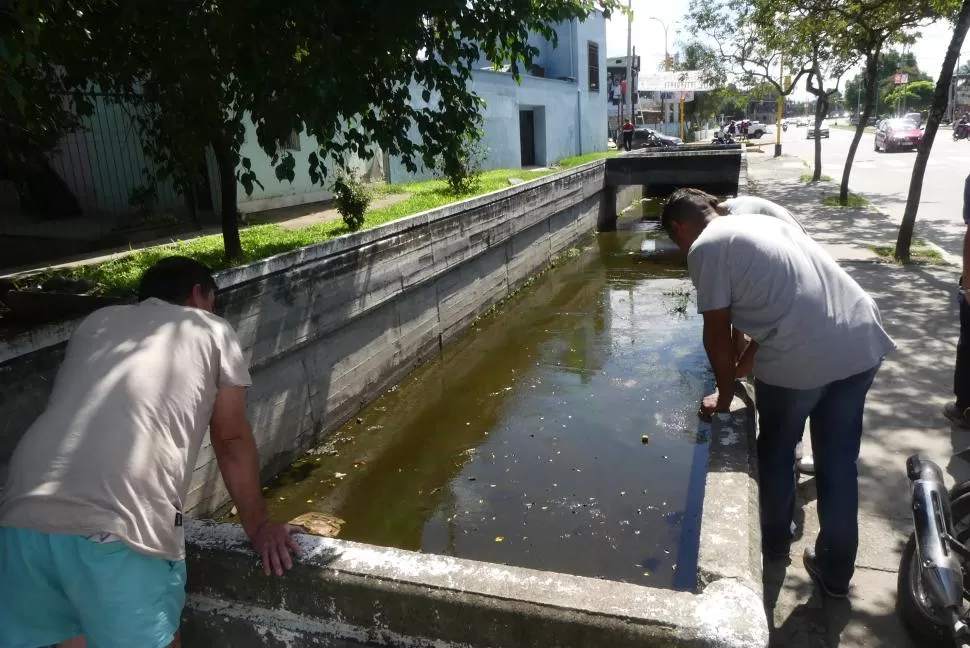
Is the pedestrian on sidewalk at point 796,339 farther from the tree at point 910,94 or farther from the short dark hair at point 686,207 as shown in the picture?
the tree at point 910,94

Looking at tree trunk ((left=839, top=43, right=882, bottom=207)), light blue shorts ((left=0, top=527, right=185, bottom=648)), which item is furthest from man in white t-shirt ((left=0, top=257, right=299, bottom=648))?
tree trunk ((left=839, top=43, right=882, bottom=207))

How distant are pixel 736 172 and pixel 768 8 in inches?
217

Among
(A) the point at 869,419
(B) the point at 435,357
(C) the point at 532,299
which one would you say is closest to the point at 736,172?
(C) the point at 532,299

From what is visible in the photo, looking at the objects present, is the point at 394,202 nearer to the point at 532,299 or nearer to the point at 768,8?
the point at 532,299

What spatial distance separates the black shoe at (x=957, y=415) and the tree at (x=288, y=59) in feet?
12.8

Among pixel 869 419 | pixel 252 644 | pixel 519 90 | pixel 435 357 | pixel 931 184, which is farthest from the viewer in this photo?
pixel 519 90

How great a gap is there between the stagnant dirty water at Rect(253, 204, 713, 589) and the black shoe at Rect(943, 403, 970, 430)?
1687 millimetres

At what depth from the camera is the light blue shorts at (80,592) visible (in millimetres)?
2004

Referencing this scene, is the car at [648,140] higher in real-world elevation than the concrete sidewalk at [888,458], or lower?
higher

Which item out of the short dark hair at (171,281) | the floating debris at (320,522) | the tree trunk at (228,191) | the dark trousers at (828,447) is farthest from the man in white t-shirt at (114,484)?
the tree trunk at (228,191)

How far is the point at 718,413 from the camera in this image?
11.7 feet

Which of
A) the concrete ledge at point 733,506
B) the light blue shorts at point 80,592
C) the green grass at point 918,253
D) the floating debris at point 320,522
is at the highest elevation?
the light blue shorts at point 80,592

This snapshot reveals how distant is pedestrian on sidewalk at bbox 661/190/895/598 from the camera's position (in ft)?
9.77

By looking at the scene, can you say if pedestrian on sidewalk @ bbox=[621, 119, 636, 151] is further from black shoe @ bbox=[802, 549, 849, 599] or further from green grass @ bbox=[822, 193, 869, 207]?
black shoe @ bbox=[802, 549, 849, 599]
